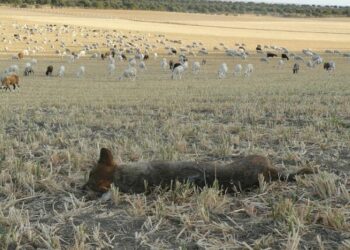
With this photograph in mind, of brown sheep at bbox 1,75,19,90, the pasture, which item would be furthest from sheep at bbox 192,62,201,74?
the pasture

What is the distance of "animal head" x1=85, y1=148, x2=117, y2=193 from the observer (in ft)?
16.9

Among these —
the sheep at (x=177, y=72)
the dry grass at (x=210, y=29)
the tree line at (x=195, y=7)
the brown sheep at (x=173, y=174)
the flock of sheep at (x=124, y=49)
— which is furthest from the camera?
the tree line at (x=195, y=7)

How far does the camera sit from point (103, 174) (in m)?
5.18

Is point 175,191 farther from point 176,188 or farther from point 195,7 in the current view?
point 195,7

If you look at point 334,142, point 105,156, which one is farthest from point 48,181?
point 334,142

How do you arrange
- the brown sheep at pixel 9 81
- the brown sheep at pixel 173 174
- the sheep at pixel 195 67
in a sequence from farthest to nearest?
the sheep at pixel 195 67
the brown sheep at pixel 9 81
the brown sheep at pixel 173 174

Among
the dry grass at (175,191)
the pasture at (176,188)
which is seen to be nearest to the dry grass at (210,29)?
the pasture at (176,188)

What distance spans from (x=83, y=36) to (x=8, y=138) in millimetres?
49198

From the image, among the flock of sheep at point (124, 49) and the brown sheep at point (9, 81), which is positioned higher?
the brown sheep at point (9, 81)

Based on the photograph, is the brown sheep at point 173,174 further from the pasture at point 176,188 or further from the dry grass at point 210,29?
the dry grass at point 210,29

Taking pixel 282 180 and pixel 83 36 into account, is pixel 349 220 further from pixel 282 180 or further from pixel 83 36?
pixel 83 36

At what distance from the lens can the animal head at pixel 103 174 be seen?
5.16 metres

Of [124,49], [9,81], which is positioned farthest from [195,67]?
[124,49]

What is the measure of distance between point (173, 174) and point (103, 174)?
0.67 m
